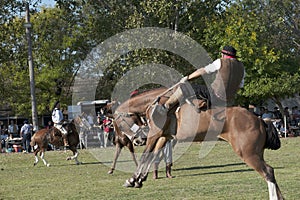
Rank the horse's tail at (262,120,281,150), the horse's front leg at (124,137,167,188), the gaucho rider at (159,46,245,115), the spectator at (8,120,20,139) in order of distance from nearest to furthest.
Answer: the gaucho rider at (159,46,245,115)
the horse's front leg at (124,137,167,188)
the horse's tail at (262,120,281,150)
the spectator at (8,120,20,139)

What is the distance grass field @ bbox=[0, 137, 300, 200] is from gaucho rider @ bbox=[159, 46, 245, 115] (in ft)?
6.41

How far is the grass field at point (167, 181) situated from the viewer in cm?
1212

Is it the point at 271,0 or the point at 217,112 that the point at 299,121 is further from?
the point at 217,112

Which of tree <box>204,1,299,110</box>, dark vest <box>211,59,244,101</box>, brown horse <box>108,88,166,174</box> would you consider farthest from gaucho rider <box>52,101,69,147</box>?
tree <box>204,1,299,110</box>

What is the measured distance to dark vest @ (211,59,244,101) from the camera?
10.2 m

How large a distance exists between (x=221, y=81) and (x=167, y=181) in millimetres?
4849

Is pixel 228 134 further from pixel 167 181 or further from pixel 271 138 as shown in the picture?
pixel 167 181

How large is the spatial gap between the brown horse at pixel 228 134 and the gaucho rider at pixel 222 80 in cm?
18

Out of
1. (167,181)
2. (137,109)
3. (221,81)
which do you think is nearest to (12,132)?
(167,181)

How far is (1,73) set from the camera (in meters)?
47.8

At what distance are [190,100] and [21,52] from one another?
101 ft

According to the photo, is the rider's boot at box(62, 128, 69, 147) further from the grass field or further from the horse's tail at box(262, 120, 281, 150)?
the horse's tail at box(262, 120, 281, 150)

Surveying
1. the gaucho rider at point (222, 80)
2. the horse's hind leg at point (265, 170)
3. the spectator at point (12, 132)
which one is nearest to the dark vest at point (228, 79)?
the gaucho rider at point (222, 80)

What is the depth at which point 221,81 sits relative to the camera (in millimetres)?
10391
